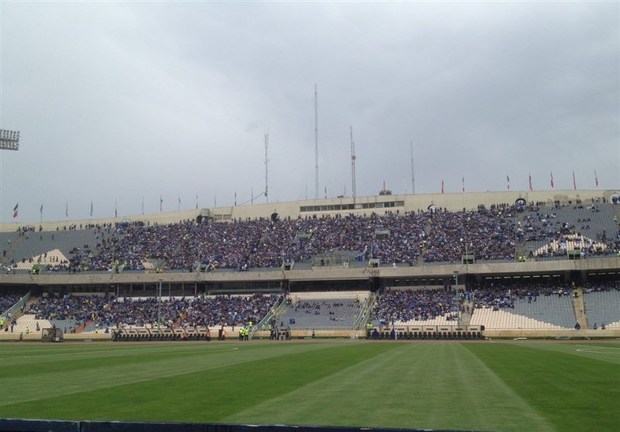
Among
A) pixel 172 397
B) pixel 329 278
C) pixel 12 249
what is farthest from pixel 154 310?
pixel 172 397

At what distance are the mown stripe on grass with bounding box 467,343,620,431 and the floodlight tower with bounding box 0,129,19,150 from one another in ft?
185

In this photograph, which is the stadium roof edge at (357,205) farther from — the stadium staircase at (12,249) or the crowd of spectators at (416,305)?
the crowd of spectators at (416,305)

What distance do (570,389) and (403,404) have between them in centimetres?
517

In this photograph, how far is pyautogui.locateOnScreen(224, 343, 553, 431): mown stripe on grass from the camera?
403 inches

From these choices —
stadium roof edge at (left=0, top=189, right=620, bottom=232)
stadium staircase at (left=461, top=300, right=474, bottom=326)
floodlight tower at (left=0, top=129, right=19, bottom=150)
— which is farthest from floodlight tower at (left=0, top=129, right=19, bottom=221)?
stadium staircase at (left=461, top=300, right=474, bottom=326)

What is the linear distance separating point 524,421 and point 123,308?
71374mm

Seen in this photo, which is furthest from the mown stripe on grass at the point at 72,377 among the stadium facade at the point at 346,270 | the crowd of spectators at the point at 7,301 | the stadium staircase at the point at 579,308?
the crowd of spectators at the point at 7,301

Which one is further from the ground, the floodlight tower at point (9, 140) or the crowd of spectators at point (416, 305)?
the floodlight tower at point (9, 140)

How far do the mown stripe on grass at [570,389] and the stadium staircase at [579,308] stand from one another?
38129mm

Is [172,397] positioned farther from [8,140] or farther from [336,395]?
[8,140]

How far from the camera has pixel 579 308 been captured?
61.2 metres

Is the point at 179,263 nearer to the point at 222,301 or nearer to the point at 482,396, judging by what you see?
the point at 222,301

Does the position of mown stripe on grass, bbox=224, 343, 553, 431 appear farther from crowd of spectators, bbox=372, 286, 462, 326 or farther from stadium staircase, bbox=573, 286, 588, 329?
crowd of spectators, bbox=372, 286, 462, 326

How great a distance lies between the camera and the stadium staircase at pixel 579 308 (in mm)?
58500
